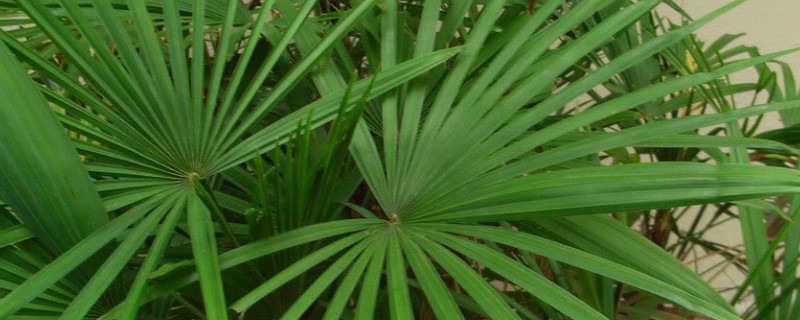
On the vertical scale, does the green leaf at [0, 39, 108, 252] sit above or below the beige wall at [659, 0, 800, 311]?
below

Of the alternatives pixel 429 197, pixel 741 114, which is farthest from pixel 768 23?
pixel 429 197

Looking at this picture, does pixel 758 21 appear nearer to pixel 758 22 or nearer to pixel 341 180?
pixel 758 22

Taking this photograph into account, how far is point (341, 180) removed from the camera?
615 millimetres

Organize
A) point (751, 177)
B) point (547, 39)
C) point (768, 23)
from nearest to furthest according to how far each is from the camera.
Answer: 1. point (751, 177)
2. point (547, 39)
3. point (768, 23)

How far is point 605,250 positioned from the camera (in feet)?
1.59

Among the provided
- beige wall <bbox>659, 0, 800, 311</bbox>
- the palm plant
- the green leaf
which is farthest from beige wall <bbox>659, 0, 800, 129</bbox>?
the green leaf

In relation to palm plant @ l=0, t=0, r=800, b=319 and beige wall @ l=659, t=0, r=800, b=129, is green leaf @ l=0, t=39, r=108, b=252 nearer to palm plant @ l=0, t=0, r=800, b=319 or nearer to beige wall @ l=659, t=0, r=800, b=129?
palm plant @ l=0, t=0, r=800, b=319

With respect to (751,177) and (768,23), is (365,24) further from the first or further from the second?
(768,23)

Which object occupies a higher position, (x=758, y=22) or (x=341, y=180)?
(x=758, y=22)

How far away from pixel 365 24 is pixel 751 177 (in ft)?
1.20

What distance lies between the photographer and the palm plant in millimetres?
408

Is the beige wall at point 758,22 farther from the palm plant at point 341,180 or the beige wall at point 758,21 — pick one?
the palm plant at point 341,180

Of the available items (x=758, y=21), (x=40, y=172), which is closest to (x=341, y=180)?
(x=40, y=172)

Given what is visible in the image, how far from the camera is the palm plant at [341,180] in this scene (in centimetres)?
41
